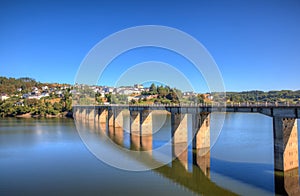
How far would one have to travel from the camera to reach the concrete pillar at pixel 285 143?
19156mm

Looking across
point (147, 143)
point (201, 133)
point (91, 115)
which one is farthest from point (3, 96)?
point (201, 133)

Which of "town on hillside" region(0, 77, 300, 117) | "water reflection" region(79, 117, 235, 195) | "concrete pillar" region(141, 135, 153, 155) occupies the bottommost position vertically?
"water reflection" region(79, 117, 235, 195)

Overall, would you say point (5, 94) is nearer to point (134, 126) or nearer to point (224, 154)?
point (134, 126)

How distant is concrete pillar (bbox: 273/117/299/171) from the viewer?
754 inches

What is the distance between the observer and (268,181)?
736 inches

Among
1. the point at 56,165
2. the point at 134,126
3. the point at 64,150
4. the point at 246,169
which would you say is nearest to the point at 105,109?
the point at 134,126

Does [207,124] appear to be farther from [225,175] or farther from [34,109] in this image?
[34,109]

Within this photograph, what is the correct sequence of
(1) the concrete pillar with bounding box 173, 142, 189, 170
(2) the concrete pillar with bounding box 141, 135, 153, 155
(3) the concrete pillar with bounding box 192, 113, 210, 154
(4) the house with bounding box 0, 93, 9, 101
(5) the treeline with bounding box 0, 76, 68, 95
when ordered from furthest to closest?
(5) the treeline with bounding box 0, 76, 68, 95 → (4) the house with bounding box 0, 93, 9, 101 → (2) the concrete pillar with bounding box 141, 135, 153, 155 → (3) the concrete pillar with bounding box 192, 113, 210, 154 → (1) the concrete pillar with bounding box 173, 142, 189, 170

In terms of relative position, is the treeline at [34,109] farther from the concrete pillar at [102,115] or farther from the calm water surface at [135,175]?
the calm water surface at [135,175]

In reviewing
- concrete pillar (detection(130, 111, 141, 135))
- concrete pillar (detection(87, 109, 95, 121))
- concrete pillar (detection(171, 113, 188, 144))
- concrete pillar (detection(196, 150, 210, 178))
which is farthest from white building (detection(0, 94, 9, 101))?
concrete pillar (detection(196, 150, 210, 178))

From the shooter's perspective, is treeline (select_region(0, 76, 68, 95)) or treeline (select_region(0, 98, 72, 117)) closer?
treeline (select_region(0, 98, 72, 117))

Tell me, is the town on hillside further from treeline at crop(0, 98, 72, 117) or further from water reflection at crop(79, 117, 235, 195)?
water reflection at crop(79, 117, 235, 195)

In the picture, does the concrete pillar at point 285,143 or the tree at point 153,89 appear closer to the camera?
the concrete pillar at point 285,143

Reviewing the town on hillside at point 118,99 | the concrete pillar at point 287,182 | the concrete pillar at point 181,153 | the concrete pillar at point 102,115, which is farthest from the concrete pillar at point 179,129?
the concrete pillar at point 102,115
